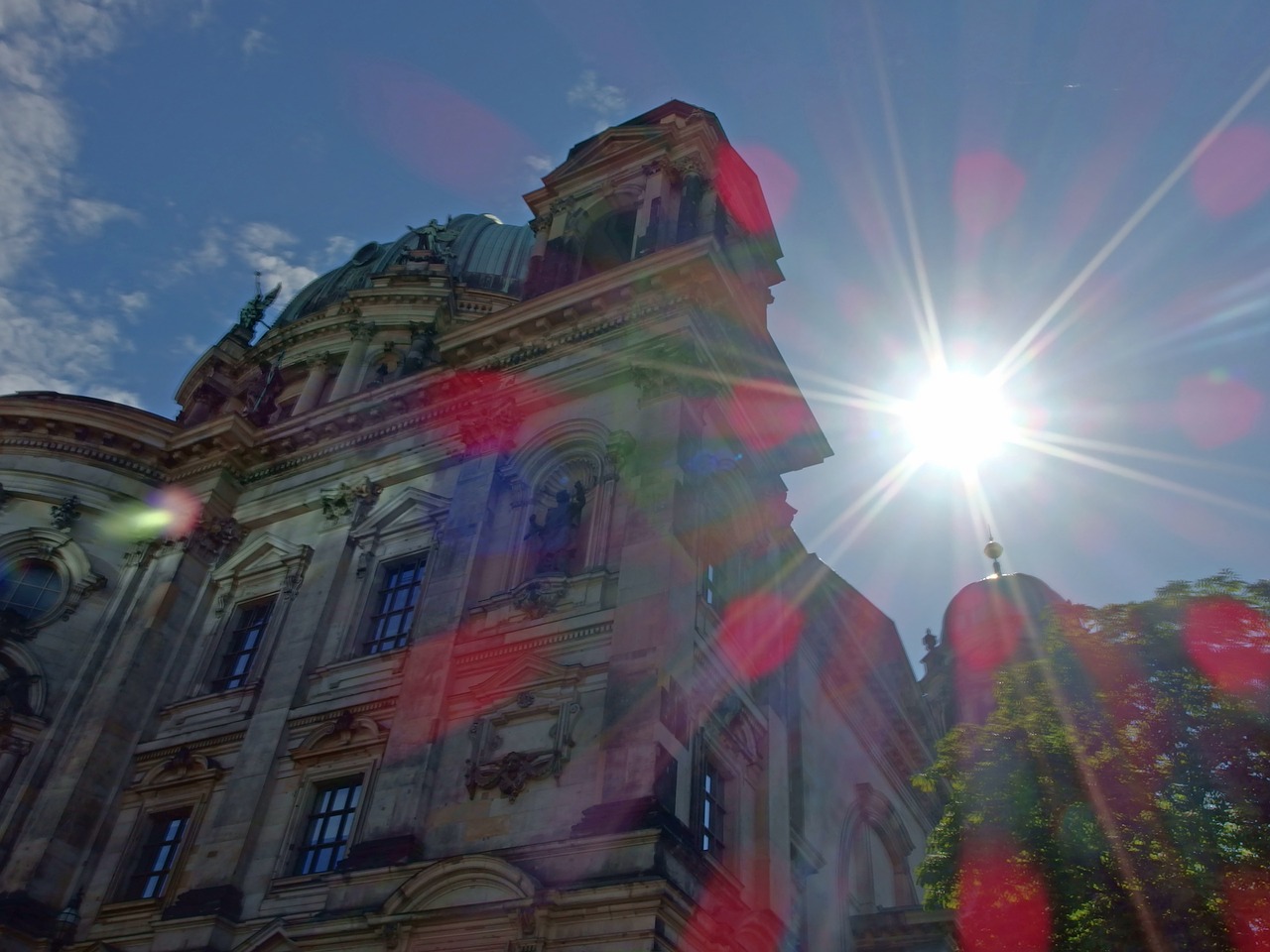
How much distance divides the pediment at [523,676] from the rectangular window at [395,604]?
10.9 ft

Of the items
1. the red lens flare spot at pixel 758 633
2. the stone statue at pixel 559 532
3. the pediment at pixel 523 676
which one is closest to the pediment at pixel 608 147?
the stone statue at pixel 559 532

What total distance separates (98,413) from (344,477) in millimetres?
7441

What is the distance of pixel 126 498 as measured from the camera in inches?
1057

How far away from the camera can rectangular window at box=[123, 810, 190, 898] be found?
783 inches

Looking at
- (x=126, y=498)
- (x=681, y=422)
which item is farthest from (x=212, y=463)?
(x=681, y=422)

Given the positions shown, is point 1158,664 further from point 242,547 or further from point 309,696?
point 242,547

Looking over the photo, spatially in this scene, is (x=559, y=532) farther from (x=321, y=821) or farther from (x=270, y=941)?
(x=270, y=941)

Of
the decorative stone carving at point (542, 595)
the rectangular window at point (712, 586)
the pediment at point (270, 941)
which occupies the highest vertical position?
the rectangular window at point (712, 586)

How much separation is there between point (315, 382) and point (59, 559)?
13973mm

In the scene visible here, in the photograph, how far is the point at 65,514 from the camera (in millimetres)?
26016

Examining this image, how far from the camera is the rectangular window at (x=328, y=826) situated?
59.8 ft

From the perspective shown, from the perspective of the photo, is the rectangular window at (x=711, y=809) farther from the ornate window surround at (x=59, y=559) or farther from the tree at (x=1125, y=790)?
the ornate window surround at (x=59, y=559)

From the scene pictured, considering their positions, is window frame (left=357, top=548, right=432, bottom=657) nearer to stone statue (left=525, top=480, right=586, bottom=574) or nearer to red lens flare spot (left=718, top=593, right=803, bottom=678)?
stone statue (left=525, top=480, right=586, bottom=574)

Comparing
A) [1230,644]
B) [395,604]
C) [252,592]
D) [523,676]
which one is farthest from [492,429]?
[1230,644]
